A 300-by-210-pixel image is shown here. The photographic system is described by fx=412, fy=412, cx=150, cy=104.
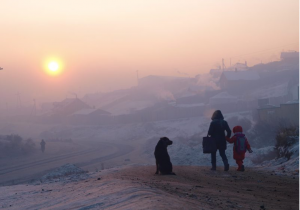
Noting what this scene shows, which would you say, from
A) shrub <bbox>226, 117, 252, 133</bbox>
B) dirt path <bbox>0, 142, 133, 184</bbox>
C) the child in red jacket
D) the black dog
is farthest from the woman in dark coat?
shrub <bbox>226, 117, 252, 133</bbox>

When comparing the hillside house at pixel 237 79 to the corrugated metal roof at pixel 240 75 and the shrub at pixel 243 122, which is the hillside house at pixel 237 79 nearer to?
the corrugated metal roof at pixel 240 75

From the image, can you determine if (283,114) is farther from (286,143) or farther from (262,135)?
(286,143)

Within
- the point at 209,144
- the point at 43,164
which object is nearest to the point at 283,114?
the point at 43,164

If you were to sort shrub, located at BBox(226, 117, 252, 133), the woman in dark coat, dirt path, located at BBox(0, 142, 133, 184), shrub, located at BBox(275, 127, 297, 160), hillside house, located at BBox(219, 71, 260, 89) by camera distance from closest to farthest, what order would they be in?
the woman in dark coat, shrub, located at BBox(275, 127, 297, 160), dirt path, located at BBox(0, 142, 133, 184), shrub, located at BBox(226, 117, 252, 133), hillside house, located at BBox(219, 71, 260, 89)

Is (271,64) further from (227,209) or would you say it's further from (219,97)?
(227,209)

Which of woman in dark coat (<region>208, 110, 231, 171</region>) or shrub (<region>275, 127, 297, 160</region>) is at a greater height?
woman in dark coat (<region>208, 110, 231, 171</region>)

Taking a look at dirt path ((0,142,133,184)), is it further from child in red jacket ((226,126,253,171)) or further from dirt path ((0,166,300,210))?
dirt path ((0,166,300,210))

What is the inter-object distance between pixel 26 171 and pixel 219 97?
4741 cm

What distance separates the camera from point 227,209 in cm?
620

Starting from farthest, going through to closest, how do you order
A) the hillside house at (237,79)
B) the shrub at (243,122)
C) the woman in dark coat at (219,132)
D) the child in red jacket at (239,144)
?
the hillside house at (237,79) → the shrub at (243,122) → the woman in dark coat at (219,132) → the child in red jacket at (239,144)

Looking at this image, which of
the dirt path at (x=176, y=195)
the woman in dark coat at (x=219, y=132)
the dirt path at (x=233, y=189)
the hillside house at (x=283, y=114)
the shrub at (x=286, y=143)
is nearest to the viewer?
the dirt path at (x=176, y=195)

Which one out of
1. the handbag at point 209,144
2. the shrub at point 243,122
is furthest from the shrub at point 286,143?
the shrub at point 243,122

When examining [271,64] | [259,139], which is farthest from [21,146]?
[271,64]

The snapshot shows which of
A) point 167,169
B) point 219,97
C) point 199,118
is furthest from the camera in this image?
point 219,97
